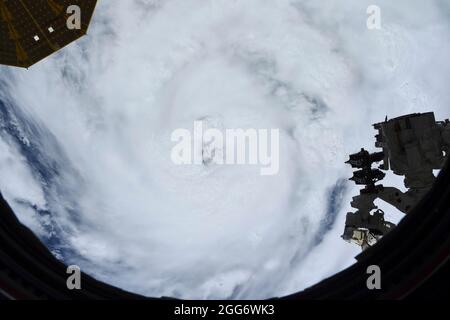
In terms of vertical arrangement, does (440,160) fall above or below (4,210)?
above

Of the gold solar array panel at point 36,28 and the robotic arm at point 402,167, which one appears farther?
the gold solar array panel at point 36,28

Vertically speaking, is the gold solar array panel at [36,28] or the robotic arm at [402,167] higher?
the gold solar array panel at [36,28]

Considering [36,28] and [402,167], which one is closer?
[402,167]

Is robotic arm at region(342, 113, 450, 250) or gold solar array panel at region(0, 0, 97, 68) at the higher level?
gold solar array panel at region(0, 0, 97, 68)

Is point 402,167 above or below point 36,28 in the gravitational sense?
below

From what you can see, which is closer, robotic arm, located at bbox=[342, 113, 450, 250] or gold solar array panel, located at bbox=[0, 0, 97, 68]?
robotic arm, located at bbox=[342, 113, 450, 250]
